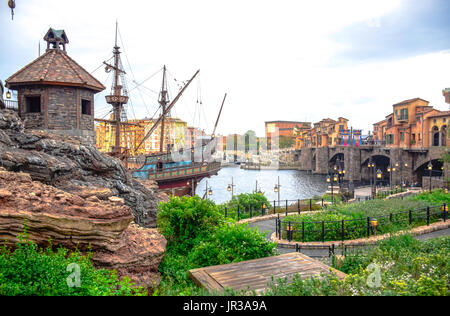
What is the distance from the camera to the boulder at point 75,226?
24.1 ft

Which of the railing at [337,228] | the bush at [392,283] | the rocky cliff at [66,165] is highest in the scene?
the rocky cliff at [66,165]

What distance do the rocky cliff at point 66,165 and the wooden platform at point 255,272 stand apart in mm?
5758

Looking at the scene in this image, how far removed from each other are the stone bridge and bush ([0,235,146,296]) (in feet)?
90.8

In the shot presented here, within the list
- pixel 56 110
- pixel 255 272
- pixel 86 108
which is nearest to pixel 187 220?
pixel 255 272

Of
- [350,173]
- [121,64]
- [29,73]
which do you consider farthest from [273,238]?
[350,173]

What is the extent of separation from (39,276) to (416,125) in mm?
66098

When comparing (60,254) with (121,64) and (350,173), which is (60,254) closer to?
(121,64)

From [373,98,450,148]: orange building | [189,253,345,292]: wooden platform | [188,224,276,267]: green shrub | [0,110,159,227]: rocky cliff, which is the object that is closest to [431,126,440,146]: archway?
[373,98,450,148]: orange building

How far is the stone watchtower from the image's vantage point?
20.1m

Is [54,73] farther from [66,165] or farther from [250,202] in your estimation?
[250,202]

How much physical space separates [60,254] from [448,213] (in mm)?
20678

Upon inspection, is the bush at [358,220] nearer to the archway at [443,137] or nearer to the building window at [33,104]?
the building window at [33,104]

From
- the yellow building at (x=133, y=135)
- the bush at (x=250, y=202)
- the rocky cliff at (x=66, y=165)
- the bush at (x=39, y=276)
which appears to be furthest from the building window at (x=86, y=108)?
the bush at (x=39, y=276)

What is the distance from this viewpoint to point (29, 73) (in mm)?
20344
